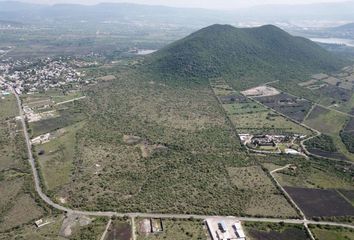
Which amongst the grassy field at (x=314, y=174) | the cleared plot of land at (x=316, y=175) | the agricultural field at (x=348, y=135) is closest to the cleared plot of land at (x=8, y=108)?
the grassy field at (x=314, y=174)

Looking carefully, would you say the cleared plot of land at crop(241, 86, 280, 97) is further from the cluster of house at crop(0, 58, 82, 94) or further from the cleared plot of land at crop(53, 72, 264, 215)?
the cluster of house at crop(0, 58, 82, 94)

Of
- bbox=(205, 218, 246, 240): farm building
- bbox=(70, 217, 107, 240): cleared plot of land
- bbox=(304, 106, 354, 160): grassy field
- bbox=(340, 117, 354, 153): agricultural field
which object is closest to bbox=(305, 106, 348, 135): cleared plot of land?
bbox=(304, 106, 354, 160): grassy field

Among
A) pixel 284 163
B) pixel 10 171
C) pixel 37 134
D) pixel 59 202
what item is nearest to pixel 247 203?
pixel 284 163

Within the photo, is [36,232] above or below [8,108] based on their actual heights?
above

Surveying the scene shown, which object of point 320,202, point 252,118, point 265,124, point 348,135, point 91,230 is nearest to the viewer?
point 91,230

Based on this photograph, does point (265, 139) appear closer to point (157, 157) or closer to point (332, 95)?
point (157, 157)

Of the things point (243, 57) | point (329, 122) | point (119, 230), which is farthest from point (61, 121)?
point (243, 57)

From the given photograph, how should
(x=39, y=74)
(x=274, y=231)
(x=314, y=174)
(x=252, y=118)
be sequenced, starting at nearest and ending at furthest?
(x=274, y=231), (x=314, y=174), (x=252, y=118), (x=39, y=74)

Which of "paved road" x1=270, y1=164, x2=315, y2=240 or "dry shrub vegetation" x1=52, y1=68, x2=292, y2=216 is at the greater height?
"paved road" x1=270, y1=164, x2=315, y2=240
